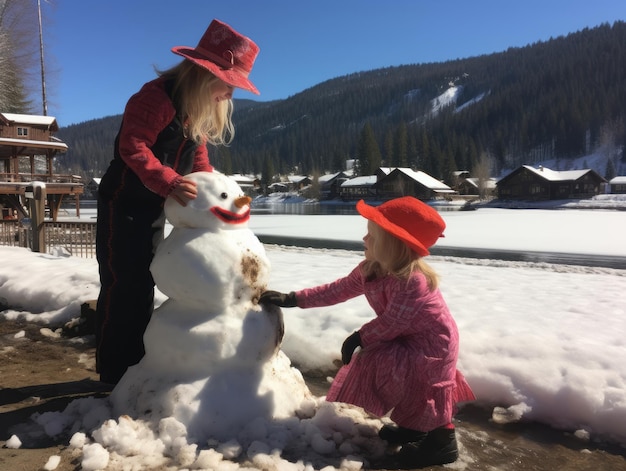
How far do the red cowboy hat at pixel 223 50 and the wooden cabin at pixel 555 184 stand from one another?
182ft

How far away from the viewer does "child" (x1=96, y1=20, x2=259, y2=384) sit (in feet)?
6.81

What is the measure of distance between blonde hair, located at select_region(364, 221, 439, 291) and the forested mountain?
2031 inches

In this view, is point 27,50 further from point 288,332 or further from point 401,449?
point 401,449

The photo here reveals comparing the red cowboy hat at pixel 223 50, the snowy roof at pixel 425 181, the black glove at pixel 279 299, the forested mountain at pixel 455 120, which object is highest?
the forested mountain at pixel 455 120

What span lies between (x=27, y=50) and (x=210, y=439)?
2900 cm

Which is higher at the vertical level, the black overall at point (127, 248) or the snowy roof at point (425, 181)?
the snowy roof at point (425, 181)

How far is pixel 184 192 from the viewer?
205cm

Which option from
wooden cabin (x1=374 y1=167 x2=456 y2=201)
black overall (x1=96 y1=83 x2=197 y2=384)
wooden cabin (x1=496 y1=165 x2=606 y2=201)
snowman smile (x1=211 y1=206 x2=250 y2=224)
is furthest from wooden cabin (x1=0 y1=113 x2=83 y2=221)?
wooden cabin (x1=496 y1=165 x2=606 y2=201)

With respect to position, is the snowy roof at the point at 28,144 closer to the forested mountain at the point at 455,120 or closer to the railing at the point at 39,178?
the railing at the point at 39,178

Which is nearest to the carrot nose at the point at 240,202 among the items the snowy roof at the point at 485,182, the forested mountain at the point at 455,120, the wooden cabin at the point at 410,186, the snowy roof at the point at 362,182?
the forested mountain at the point at 455,120

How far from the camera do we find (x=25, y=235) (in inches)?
425

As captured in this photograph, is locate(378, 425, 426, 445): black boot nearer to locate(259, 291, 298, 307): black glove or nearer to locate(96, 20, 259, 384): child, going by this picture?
locate(259, 291, 298, 307): black glove

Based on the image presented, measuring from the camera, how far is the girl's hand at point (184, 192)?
204 cm

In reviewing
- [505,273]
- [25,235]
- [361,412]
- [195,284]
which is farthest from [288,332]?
[25,235]
